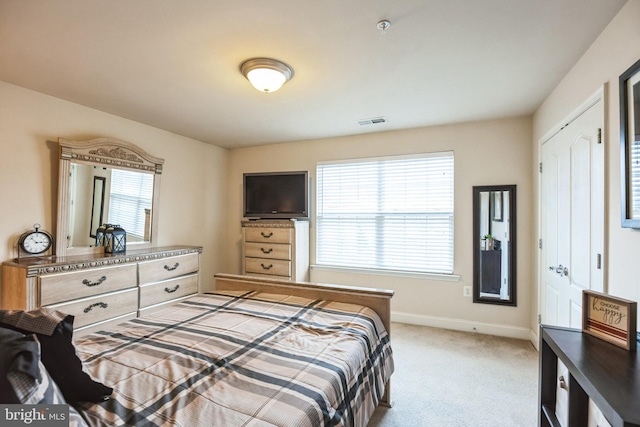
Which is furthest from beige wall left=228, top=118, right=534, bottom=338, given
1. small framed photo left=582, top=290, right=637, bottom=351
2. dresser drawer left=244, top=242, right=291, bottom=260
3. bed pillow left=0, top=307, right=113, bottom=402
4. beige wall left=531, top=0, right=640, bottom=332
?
bed pillow left=0, top=307, right=113, bottom=402

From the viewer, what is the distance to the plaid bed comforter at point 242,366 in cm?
100

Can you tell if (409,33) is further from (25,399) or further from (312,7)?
(25,399)

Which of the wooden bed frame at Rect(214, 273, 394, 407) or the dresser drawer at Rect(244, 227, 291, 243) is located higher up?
the dresser drawer at Rect(244, 227, 291, 243)

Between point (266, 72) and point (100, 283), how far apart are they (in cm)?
238

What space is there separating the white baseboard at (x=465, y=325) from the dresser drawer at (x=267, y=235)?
1722mm

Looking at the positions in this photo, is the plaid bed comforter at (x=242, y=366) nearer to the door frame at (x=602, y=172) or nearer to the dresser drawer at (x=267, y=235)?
the door frame at (x=602, y=172)

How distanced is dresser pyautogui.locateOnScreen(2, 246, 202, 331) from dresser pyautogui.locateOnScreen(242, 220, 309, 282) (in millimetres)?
800

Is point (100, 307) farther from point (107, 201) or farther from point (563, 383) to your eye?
point (563, 383)

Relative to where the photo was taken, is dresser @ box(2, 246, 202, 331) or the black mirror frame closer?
the black mirror frame

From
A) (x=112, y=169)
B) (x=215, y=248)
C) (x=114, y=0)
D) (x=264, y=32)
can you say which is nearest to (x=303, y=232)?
(x=215, y=248)

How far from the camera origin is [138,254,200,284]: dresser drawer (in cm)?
309

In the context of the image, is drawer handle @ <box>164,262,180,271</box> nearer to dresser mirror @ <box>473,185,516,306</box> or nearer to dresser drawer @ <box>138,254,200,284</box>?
dresser drawer @ <box>138,254,200,284</box>

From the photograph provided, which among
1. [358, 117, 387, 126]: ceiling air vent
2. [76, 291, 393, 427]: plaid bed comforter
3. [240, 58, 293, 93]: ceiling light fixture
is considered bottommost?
[76, 291, 393, 427]: plaid bed comforter

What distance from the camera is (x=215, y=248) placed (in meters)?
4.67
